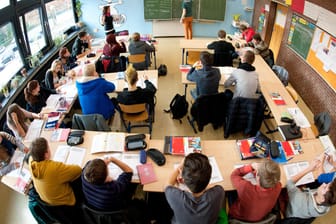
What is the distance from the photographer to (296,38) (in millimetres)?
5051

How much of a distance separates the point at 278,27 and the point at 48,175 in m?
6.11

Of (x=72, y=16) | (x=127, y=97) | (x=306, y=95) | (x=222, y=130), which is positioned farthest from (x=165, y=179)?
(x=72, y=16)

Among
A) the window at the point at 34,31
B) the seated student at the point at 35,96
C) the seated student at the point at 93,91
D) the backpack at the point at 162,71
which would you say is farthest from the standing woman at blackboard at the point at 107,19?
the seated student at the point at 93,91

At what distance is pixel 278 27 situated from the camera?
6.11 m

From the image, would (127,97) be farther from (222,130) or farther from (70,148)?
(222,130)

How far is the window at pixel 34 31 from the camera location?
4.84 metres

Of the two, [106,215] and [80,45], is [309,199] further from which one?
[80,45]

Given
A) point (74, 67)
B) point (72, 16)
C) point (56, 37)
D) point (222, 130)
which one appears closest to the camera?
point (222, 130)

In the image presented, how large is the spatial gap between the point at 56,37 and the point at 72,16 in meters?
1.67

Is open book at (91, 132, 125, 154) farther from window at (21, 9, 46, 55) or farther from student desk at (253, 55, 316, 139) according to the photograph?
window at (21, 9, 46, 55)

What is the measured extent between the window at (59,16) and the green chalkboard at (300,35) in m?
5.44

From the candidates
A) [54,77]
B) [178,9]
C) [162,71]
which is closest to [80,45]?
[54,77]

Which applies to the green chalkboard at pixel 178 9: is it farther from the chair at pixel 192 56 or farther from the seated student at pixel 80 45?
the seated student at pixel 80 45

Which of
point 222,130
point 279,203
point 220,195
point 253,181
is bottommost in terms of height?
point 222,130
